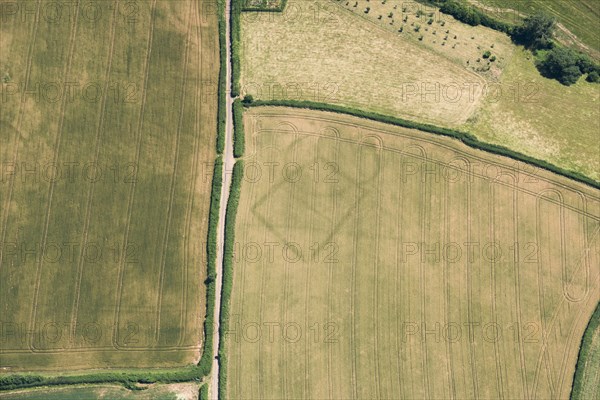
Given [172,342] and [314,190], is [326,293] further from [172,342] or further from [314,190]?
[172,342]

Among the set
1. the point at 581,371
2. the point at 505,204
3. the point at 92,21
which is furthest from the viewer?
the point at 92,21

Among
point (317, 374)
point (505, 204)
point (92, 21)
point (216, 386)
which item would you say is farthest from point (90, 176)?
point (505, 204)

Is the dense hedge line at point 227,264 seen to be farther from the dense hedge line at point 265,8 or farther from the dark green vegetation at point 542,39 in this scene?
the dark green vegetation at point 542,39

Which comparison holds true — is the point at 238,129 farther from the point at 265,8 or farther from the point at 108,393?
the point at 108,393

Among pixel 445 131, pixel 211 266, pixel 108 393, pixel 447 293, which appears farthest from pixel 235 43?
pixel 108 393

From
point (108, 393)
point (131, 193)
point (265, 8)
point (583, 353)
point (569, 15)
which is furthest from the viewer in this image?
point (265, 8)

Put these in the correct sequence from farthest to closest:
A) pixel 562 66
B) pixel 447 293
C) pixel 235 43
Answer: pixel 235 43
pixel 562 66
pixel 447 293

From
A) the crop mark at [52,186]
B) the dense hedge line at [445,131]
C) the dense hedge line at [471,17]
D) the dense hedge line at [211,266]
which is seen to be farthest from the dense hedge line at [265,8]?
the crop mark at [52,186]
